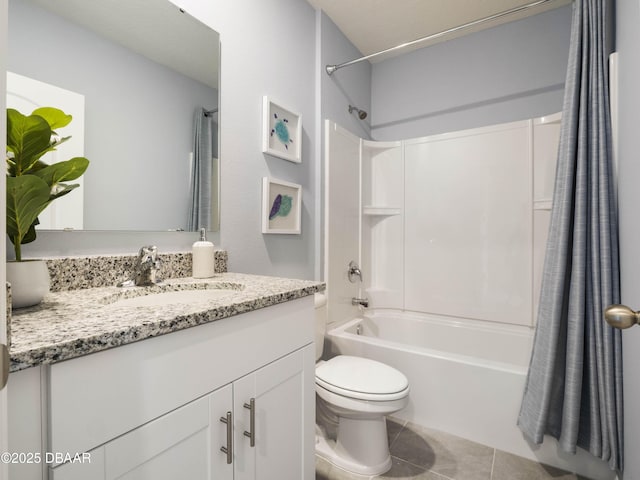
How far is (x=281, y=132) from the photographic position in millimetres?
1806

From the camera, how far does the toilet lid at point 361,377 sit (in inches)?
56.7

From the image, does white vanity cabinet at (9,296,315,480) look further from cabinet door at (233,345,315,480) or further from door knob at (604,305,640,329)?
door knob at (604,305,640,329)

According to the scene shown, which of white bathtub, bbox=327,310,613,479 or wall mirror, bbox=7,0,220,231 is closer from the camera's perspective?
wall mirror, bbox=7,0,220,231

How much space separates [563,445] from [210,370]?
5.25ft

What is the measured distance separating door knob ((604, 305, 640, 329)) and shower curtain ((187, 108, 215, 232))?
1.33m

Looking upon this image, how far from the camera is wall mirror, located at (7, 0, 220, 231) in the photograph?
948 millimetres

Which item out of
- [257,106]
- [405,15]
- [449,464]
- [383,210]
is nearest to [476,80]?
[405,15]

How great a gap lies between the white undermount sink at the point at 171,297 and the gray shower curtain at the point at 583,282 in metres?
1.40

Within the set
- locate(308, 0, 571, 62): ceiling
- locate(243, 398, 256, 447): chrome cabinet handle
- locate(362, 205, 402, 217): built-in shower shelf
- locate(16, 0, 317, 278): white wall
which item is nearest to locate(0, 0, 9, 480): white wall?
locate(243, 398, 256, 447): chrome cabinet handle

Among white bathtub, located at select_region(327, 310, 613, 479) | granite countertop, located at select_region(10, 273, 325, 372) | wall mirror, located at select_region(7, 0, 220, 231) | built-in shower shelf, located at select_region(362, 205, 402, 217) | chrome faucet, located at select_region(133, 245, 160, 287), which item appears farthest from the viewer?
built-in shower shelf, located at select_region(362, 205, 402, 217)

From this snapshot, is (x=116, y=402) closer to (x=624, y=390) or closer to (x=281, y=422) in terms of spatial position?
(x=281, y=422)

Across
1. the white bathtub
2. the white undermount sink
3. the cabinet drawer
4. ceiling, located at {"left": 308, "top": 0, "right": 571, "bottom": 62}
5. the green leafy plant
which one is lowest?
the white bathtub

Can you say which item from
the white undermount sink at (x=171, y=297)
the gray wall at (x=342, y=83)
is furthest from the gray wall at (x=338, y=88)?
the white undermount sink at (x=171, y=297)

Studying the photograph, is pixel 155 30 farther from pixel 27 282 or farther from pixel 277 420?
pixel 277 420
